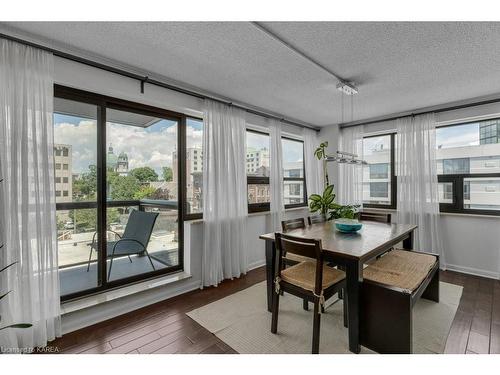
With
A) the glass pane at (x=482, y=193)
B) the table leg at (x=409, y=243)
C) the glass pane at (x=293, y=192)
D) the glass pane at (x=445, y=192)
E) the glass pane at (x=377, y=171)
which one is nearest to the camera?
the table leg at (x=409, y=243)

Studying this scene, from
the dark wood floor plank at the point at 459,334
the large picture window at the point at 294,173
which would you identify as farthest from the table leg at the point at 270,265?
the large picture window at the point at 294,173

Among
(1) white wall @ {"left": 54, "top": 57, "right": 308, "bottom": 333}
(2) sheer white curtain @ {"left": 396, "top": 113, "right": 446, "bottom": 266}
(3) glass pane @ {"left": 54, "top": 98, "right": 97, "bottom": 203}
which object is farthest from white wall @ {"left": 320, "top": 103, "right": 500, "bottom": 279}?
(3) glass pane @ {"left": 54, "top": 98, "right": 97, "bottom": 203}

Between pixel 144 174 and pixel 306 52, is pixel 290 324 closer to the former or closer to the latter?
pixel 144 174

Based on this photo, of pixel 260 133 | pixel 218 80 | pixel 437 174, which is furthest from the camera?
pixel 260 133

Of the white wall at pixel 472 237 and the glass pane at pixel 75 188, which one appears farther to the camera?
the white wall at pixel 472 237

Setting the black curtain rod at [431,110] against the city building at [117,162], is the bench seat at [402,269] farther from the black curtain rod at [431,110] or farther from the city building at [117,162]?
the city building at [117,162]

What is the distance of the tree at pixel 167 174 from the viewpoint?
10.2 ft

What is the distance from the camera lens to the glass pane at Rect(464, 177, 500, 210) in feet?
11.2

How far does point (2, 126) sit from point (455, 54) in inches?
149

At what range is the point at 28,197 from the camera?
74.9 inches

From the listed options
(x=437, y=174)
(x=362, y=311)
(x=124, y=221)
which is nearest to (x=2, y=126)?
(x=124, y=221)

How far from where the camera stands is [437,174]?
12.4 ft

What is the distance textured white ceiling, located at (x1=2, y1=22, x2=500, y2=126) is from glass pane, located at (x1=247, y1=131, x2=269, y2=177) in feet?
2.92

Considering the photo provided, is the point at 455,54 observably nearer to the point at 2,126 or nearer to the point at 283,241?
the point at 283,241
